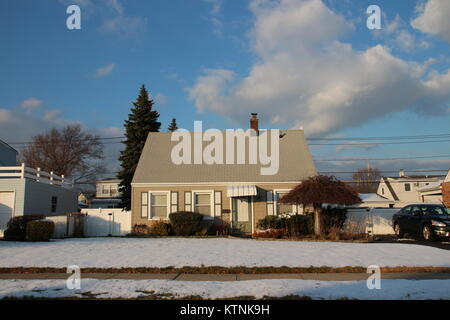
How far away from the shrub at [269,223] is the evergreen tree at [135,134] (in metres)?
16.1

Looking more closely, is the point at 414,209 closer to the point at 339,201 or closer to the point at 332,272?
the point at 339,201

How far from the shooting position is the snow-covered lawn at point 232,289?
22.2 ft

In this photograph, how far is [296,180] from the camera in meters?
21.0

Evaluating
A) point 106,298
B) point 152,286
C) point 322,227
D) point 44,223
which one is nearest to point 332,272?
point 152,286

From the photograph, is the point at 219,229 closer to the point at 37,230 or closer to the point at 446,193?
the point at 37,230

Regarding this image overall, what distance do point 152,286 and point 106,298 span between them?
1.13 meters

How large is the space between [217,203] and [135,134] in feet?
51.4

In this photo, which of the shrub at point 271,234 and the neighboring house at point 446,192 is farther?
the neighboring house at point 446,192

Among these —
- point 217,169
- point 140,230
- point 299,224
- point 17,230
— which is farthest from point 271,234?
point 17,230

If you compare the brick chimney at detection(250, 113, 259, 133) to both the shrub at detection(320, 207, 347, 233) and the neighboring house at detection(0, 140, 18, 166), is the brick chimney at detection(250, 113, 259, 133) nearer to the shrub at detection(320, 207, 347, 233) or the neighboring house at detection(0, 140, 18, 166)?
the shrub at detection(320, 207, 347, 233)

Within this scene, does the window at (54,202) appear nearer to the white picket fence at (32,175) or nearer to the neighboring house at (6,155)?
the white picket fence at (32,175)

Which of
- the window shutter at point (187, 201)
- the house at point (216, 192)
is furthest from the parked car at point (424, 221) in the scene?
the window shutter at point (187, 201)

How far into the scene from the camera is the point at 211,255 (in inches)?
459
